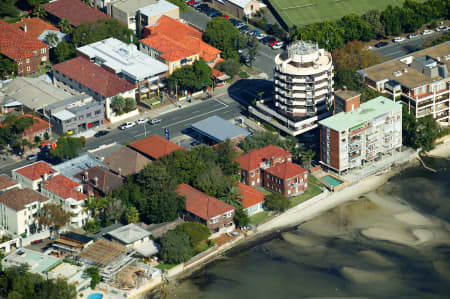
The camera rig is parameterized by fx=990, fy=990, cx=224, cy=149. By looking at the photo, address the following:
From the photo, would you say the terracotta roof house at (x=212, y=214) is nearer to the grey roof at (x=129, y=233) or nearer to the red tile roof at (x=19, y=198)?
the grey roof at (x=129, y=233)

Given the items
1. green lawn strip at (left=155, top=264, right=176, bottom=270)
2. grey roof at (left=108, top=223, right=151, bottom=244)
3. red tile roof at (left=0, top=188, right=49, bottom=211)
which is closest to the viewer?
green lawn strip at (left=155, top=264, right=176, bottom=270)

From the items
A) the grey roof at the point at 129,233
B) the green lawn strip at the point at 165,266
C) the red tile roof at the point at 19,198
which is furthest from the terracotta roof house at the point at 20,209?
the green lawn strip at the point at 165,266

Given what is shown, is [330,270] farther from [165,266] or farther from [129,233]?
[129,233]

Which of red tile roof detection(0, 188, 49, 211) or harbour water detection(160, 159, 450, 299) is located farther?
red tile roof detection(0, 188, 49, 211)

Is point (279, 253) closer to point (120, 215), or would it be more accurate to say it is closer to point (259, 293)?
point (259, 293)

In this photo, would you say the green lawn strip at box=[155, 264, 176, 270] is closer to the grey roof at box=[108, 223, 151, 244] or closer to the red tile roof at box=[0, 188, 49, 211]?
the grey roof at box=[108, 223, 151, 244]

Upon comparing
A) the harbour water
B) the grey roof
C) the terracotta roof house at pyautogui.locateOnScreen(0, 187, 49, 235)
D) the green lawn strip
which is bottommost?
the harbour water

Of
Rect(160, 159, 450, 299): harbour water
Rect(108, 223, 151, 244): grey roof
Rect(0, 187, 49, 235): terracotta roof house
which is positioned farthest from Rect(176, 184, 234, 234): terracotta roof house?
Rect(0, 187, 49, 235): terracotta roof house
